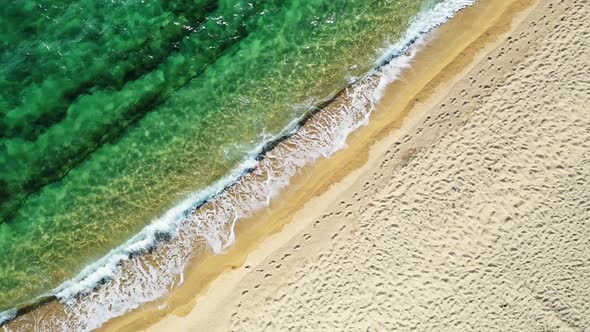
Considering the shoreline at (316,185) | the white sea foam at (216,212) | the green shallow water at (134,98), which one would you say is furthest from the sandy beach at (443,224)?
the green shallow water at (134,98)

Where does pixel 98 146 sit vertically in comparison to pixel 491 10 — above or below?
below

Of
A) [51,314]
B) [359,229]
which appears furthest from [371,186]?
[51,314]

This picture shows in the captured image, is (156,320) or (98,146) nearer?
(156,320)

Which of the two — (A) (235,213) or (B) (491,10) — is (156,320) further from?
(B) (491,10)

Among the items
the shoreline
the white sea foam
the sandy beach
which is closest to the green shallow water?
the white sea foam

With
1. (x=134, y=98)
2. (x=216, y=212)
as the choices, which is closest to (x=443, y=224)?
(x=216, y=212)

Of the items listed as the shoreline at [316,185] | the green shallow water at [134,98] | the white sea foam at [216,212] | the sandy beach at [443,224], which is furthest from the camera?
the green shallow water at [134,98]

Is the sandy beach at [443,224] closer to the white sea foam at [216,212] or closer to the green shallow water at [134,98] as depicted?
the white sea foam at [216,212]
